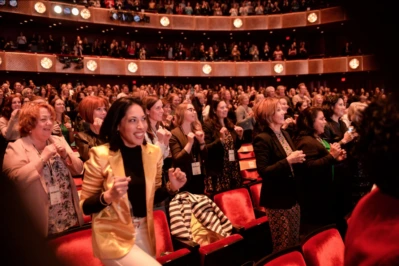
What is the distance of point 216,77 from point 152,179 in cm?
1668

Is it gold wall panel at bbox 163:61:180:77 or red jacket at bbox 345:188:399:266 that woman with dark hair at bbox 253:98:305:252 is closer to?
red jacket at bbox 345:188:399:266

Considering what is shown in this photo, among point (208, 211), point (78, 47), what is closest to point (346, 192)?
point (208, 211)

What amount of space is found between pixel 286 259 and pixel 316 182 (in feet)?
6.29

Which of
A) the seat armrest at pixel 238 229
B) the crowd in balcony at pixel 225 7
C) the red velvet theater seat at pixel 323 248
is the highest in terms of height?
the crowd in balcony at pixel 225 7

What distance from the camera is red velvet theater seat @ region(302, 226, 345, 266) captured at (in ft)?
6.41

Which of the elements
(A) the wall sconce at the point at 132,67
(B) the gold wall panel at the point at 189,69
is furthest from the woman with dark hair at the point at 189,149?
(B) the gold wall panel at the point at 189,69

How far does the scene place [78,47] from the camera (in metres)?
15.1

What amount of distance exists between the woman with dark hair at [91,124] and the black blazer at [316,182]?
1883 mm

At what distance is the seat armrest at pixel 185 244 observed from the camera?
109 inches

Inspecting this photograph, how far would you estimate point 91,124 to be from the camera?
11.3ft

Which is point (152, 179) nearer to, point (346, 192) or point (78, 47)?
point (346, 192)

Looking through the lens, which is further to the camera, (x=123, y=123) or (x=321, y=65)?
(x=321, y=65)

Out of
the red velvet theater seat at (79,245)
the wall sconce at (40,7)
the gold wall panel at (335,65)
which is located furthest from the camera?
the gold wall panel at (335,65)

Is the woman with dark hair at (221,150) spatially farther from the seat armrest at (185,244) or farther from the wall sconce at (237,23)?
the wall sconce at (237,23)
